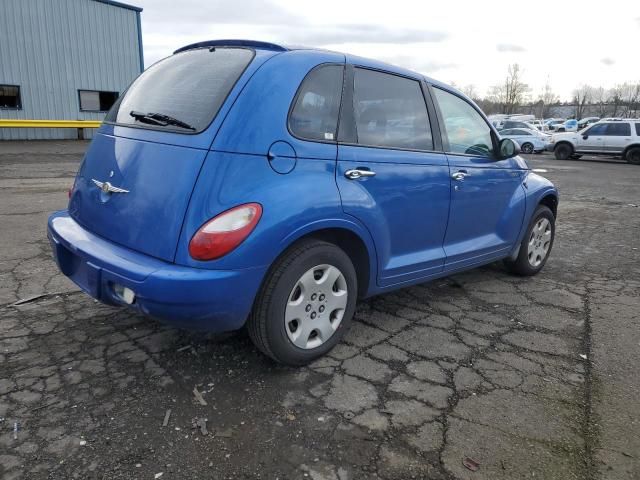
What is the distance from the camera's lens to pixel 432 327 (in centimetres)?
368

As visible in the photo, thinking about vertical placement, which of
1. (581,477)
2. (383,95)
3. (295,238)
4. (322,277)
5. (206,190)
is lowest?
(581,477)

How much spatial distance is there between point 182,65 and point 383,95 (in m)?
1.29

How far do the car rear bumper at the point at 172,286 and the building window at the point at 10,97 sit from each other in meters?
20.0

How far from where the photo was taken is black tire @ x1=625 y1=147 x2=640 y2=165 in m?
20.6

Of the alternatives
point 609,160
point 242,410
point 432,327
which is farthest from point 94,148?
point 609,160

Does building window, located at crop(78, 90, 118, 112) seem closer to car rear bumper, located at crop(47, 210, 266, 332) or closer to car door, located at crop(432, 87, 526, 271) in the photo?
car door, located at crop(432, 87, 526, 271)

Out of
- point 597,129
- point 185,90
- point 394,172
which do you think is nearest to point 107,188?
point 185,90

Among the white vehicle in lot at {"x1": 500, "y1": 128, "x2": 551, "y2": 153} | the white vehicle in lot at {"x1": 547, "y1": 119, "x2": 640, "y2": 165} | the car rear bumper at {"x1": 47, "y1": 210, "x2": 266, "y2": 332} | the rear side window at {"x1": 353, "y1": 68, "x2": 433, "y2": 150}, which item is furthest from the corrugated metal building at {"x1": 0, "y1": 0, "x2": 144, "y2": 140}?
the white vehicle in lot at {"x1": 547, "y1": 119, "x2": 640, "y2": 165}

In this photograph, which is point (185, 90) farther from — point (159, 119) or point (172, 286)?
point (172, 286)

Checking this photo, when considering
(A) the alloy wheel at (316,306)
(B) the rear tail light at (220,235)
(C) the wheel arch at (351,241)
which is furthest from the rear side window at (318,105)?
(A) the alloy wheel at (316,306)

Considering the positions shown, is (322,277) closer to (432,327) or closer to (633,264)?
(432,327)

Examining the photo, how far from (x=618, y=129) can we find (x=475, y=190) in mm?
20823

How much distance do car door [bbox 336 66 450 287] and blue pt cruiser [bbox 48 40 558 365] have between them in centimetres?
1

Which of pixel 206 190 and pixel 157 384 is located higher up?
pixel 206 190
